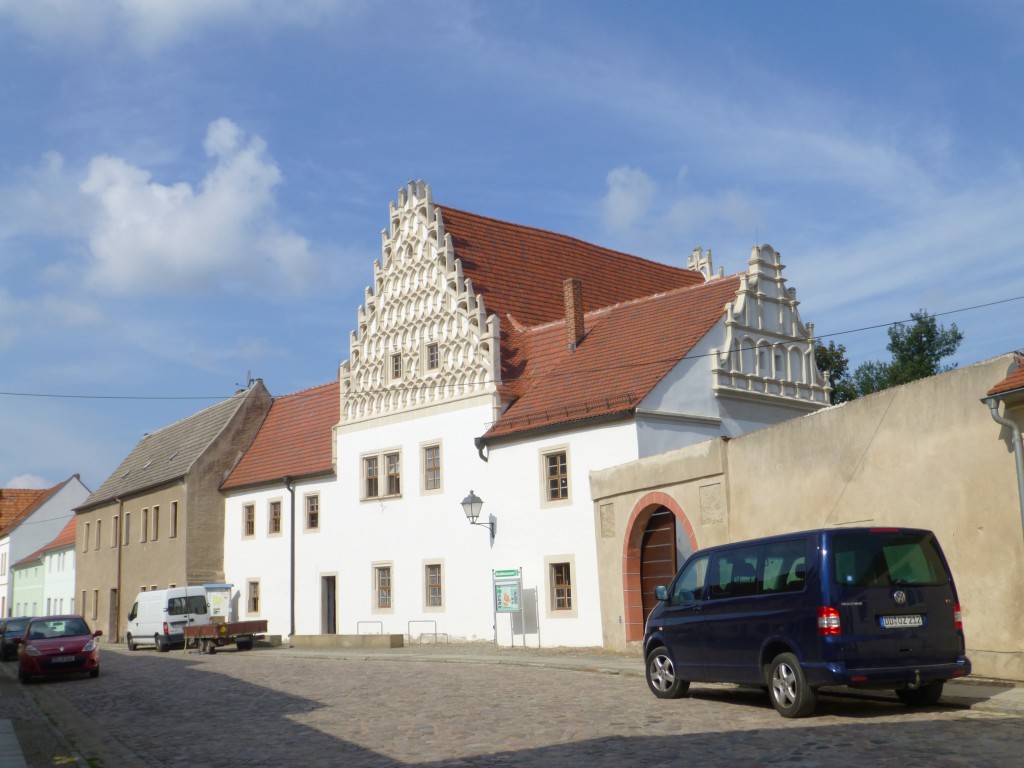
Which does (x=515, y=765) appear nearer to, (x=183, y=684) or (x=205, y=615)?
(x=183, y=684)

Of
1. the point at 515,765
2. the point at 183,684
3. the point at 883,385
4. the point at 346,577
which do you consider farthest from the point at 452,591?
the point at 883,385

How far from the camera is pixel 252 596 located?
41.7m

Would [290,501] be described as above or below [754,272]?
below

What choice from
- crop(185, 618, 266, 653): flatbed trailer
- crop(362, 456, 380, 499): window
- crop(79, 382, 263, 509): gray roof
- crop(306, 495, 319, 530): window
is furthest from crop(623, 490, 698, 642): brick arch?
crop(79, 382, 263, 509): gray roof

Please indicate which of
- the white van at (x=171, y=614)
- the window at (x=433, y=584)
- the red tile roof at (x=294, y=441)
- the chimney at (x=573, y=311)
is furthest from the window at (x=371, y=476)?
the chimney at (x=573, y=311)

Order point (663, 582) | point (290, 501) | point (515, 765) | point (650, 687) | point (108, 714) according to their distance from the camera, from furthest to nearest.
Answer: point (290, 501), point (663, 582), point (108, 714), point (650, 687), point (515, 765)

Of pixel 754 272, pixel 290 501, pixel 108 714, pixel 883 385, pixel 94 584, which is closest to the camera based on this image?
pixel 108 714

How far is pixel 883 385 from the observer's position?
51812 millimetres

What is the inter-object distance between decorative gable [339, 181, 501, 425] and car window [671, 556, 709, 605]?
17071mm

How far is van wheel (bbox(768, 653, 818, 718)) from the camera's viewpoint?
12.2 metres

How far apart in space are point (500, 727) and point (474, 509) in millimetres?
18065

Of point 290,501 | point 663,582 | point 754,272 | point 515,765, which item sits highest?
point 754,272

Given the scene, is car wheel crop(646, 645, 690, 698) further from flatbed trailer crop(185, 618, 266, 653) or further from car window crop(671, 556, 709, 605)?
flatbed trailer crop(185, 618, 266, 653)

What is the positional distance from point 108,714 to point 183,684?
5.09 m
